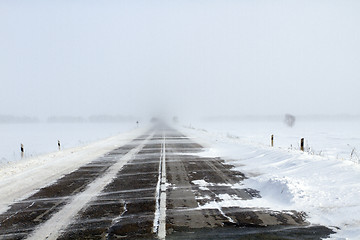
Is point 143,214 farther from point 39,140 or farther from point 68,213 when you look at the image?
point 39,140

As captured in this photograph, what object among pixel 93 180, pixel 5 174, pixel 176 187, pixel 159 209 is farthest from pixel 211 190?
pixel 5 174

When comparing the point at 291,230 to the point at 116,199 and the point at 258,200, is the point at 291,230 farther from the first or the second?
the point at 116,199

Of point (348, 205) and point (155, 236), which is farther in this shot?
point (348, 205)

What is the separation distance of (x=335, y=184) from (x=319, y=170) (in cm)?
200

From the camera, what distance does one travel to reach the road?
4910 millimetres

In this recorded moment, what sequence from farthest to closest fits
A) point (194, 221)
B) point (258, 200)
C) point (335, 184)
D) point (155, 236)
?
point (335, 184) → point (258, 200) → point (194, 221) → point (155, 236)

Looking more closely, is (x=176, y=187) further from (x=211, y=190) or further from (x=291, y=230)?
(x=291, y=230)

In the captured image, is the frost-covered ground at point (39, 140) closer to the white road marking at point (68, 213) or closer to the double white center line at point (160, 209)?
the white road marking at point (68, 213)

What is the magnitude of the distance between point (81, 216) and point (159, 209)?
1582mm

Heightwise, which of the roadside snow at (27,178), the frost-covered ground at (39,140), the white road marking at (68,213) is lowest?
the frost-covered ground at (39,140)

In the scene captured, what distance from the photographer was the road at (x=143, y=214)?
4910 millimetres

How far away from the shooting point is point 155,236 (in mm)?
4738

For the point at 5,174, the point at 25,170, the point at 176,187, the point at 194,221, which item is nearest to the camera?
the point at 194,221

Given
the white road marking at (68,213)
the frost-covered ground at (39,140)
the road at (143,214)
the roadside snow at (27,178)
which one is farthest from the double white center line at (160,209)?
the frost-covered ground at (39,140)
